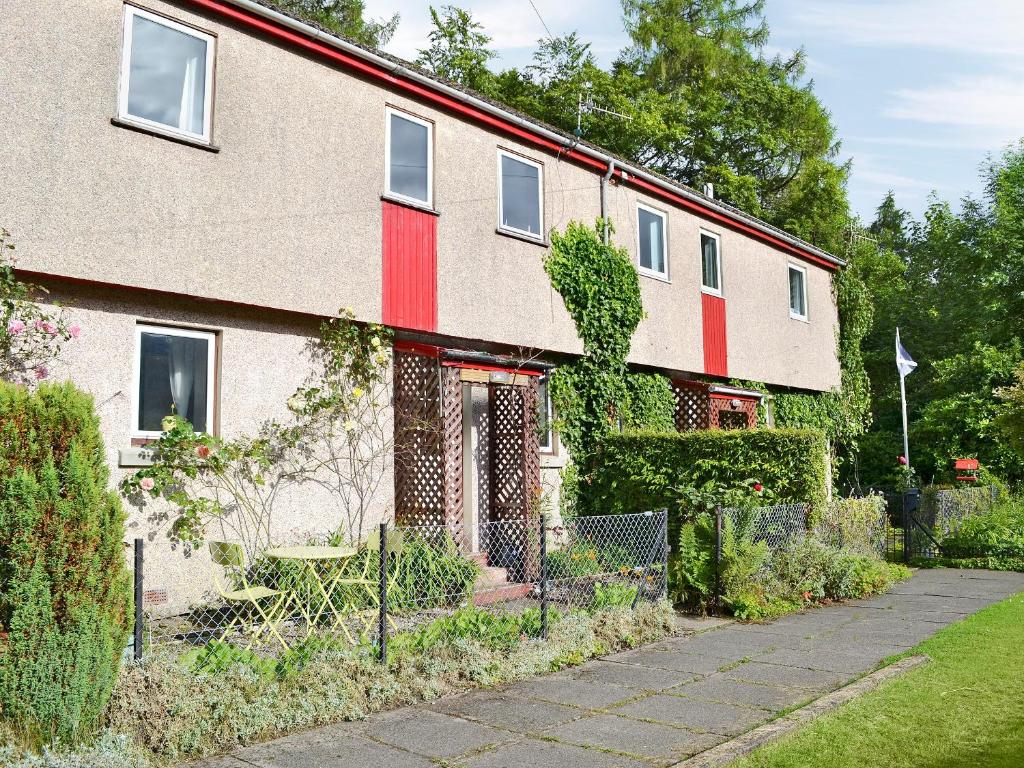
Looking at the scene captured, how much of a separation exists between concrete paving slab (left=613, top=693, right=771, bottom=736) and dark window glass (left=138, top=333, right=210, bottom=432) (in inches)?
213

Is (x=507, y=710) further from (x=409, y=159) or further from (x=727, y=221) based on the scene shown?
(x=727, y=221)

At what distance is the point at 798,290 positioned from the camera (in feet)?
67.7

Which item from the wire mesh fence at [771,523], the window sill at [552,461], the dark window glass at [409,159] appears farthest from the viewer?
the window sill at [552,461]

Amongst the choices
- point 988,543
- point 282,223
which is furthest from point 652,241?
point 988,543

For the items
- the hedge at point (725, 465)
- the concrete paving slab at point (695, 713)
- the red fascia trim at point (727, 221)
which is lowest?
the concrete paving slab at point (695, 713)

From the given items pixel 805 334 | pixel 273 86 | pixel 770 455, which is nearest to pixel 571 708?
pixel 770 455

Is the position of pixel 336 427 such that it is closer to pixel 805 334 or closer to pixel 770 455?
pixel 770 455

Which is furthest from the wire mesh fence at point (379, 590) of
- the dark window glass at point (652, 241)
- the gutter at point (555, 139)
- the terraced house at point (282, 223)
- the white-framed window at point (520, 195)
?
the dark window glass at point (652, 241)

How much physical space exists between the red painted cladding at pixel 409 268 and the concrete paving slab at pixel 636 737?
6.13 m

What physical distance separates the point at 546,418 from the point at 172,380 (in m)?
6.15

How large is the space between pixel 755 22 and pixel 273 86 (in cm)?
2924

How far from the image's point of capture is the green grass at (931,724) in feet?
17.3

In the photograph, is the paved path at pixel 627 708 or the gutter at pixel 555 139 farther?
the gutter at pixel 555 139

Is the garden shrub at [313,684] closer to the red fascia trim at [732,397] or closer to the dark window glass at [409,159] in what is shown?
the dark window glass at [409,159]
